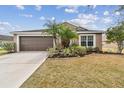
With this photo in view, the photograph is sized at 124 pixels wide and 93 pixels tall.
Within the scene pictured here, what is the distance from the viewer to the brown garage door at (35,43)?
73.8 ft

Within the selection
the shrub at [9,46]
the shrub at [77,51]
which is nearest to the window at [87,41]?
the shrub at [77,51]

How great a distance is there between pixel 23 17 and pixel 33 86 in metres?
21.0

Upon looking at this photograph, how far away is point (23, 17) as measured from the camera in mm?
27188

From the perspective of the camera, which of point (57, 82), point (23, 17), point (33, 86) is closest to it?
point (33, 86)

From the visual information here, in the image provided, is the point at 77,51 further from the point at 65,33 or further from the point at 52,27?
the point at 52,27

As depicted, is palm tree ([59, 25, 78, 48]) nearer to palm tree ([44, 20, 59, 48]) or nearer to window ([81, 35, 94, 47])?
palm tree ([44, 20, 59, 48])

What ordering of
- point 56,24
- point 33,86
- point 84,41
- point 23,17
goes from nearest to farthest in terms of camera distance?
point 33,86 → point 56,24 → point 84,41 → point 23,17

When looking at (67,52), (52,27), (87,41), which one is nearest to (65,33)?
(52,27)

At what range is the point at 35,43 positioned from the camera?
22531 millimetres

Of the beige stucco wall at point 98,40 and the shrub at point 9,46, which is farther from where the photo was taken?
the beige stucco wall at point 98,40

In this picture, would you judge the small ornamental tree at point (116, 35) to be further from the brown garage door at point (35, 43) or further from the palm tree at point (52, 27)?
the brown garage door at point (35, 43)

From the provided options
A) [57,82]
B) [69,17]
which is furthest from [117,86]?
[69,17]

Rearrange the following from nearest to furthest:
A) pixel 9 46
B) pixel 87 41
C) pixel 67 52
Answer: pixel 67 52, pixel 9 46, pixel 87 41
